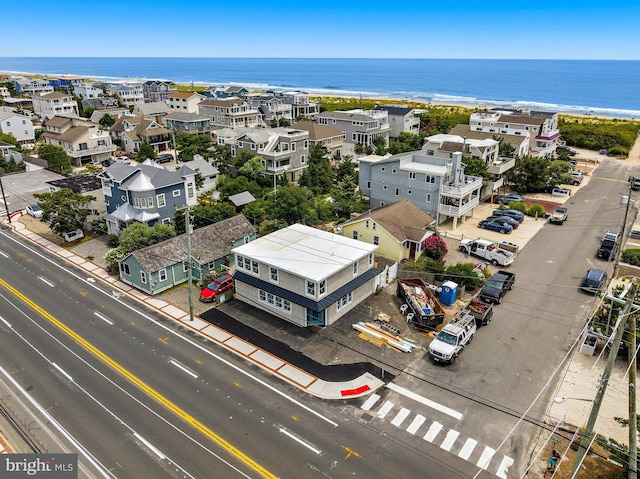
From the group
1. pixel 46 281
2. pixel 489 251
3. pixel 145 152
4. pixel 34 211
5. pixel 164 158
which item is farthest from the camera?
pixel 164 158

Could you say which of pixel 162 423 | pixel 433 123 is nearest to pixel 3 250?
pixel 162 423

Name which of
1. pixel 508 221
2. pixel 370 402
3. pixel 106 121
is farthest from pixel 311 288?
pixel 106 121

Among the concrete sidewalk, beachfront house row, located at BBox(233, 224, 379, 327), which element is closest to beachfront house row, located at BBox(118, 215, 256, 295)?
the concrete sidewalk

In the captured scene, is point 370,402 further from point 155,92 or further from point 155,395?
point 155,92

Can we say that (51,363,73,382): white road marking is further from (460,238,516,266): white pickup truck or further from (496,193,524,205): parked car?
(496,193,524,205): parked car

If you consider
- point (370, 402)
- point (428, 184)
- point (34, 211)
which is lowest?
point (370, 402)

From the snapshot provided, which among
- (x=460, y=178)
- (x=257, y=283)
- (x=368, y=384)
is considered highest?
(x=460, y=178)

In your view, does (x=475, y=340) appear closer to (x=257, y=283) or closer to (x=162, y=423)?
(x=257, y=283)
